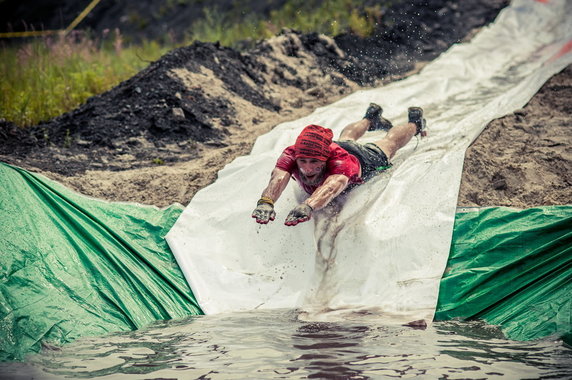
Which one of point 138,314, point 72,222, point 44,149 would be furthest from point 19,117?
point 138,314

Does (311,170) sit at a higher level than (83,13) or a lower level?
lower

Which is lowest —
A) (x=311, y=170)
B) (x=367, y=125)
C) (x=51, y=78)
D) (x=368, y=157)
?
(x=311, y=170)

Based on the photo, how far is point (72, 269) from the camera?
12.6ft

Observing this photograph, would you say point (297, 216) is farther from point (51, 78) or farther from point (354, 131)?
point (51, 78)

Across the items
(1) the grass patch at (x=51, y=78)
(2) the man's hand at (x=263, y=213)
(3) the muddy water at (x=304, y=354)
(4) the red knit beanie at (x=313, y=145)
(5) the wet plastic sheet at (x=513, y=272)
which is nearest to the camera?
(3) the muddy water at (x=304, y=354)

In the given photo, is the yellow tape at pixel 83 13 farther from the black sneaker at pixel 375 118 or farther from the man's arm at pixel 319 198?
the man's arm at pixel 319 198

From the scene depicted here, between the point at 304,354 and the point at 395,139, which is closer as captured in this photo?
the point at 304,354

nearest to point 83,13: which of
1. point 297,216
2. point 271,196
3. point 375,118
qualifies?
point 375,118

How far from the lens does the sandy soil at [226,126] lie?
5262mm

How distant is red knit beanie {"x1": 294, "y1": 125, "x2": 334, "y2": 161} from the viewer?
435cm

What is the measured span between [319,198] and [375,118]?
76.2 inches

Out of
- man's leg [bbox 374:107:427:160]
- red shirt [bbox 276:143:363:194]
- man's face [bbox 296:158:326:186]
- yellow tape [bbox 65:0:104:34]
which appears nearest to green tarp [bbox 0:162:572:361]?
red shirt [bbox 276:143:363:194]

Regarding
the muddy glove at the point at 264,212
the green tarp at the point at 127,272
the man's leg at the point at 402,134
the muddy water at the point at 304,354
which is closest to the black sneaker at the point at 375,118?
the man's leg at the point at 402,134

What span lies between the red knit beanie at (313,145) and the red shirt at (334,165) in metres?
0.10
